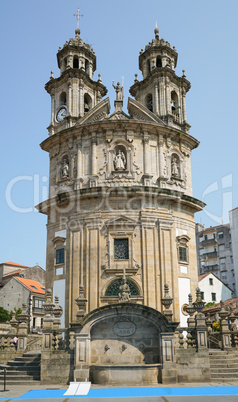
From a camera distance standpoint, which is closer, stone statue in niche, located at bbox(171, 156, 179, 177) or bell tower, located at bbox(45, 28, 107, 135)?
stone statue in niche, located at bbox(171, 156, 179, 177)

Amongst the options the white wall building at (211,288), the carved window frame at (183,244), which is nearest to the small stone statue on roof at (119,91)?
the carved window frame at (183,244)

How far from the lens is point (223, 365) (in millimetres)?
19281

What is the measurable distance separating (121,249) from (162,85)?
46.3ft

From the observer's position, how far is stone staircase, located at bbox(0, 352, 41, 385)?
1861cm

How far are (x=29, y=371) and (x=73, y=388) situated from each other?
15.2ft

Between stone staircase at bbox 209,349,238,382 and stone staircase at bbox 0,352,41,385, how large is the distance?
25.7ft

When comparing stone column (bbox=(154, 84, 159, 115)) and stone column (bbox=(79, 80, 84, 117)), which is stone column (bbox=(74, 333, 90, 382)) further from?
stone column (bbox=(154, 84, 159, 115))

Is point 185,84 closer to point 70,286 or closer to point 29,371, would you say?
point 70,286

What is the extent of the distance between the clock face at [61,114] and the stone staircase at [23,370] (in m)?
18.3

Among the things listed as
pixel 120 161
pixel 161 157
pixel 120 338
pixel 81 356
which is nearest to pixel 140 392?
pixel 120 338

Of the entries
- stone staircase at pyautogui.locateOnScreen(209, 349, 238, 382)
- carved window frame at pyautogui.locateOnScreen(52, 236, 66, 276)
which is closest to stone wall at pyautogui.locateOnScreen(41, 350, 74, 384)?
stone staircase at pyautogui.locateOnScreen(209, 349, 238, 382)

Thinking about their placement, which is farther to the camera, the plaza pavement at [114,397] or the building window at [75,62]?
the building window at [75,62]

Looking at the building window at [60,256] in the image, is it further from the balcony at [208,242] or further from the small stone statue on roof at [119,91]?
the balcony at [208,242]

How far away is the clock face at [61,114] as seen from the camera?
3322cm
